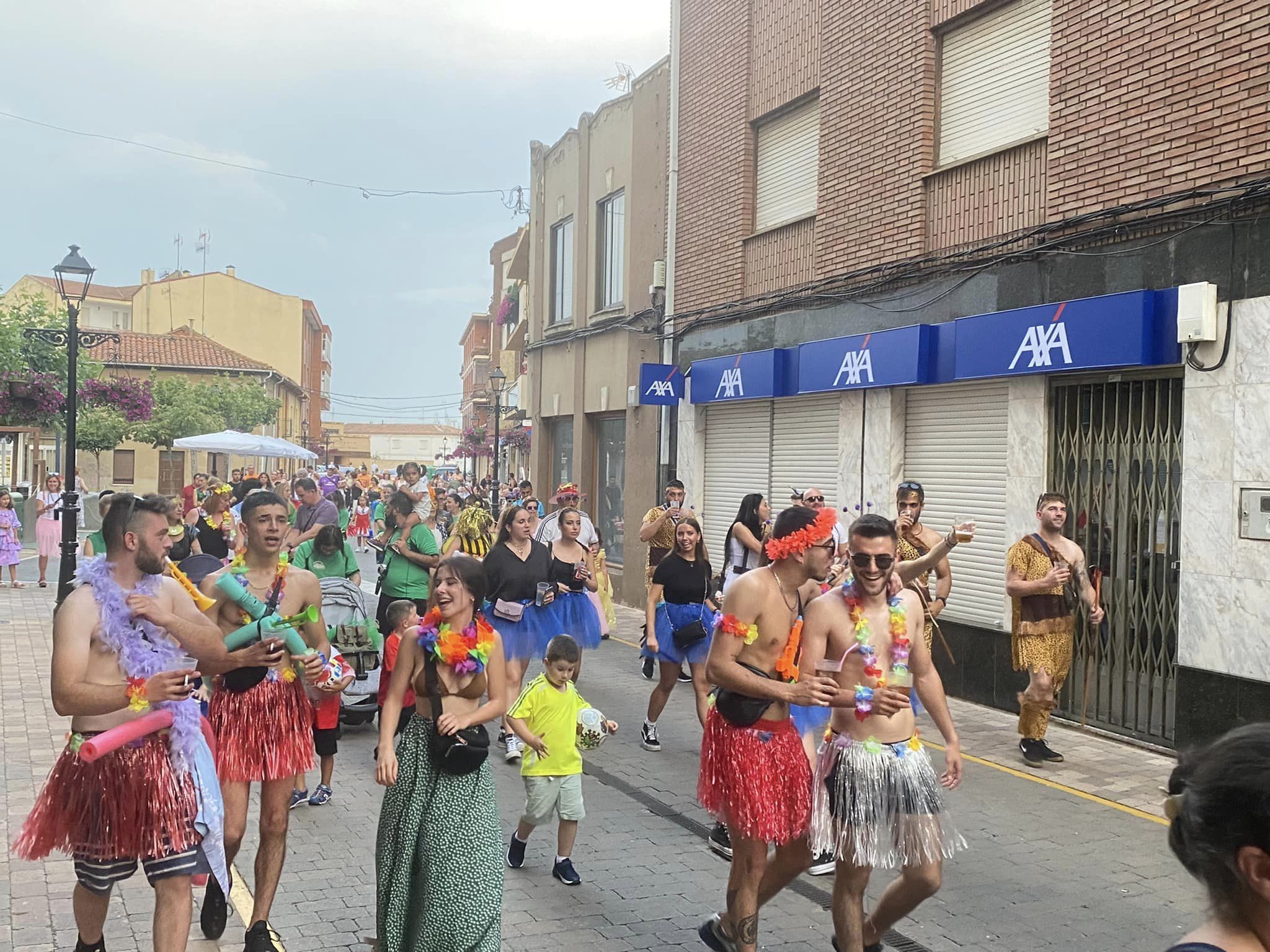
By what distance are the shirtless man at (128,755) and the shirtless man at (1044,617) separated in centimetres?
629

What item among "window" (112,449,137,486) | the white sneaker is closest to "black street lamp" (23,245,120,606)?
the white sneaker

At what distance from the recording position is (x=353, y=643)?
9.08m

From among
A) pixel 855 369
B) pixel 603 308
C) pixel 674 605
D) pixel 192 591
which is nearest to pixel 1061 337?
pixel 855 369

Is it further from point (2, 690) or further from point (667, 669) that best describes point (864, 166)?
point (2, 690)

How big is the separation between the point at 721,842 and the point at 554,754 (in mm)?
1024

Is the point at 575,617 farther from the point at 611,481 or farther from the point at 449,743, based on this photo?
the point at 611,481

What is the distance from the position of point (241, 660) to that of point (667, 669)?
16.0ft

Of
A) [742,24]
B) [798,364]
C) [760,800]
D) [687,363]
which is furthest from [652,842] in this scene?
[742,24]

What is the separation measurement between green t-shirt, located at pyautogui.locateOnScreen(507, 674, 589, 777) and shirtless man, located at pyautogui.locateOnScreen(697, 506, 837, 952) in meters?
1.24

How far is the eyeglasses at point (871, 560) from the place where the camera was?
484cm

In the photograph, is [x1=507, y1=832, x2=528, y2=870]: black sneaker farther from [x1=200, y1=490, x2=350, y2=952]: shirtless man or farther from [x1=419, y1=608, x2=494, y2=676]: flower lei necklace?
[x1=419, y1=608, x2=494, y2=676]: flower lei necklace

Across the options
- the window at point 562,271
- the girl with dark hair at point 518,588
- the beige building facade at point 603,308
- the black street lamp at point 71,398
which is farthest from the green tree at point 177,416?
the girl with dark hair at point 518,588

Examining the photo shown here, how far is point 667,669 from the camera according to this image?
9156 mm

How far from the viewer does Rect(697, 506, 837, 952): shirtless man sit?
4902 millimetres
